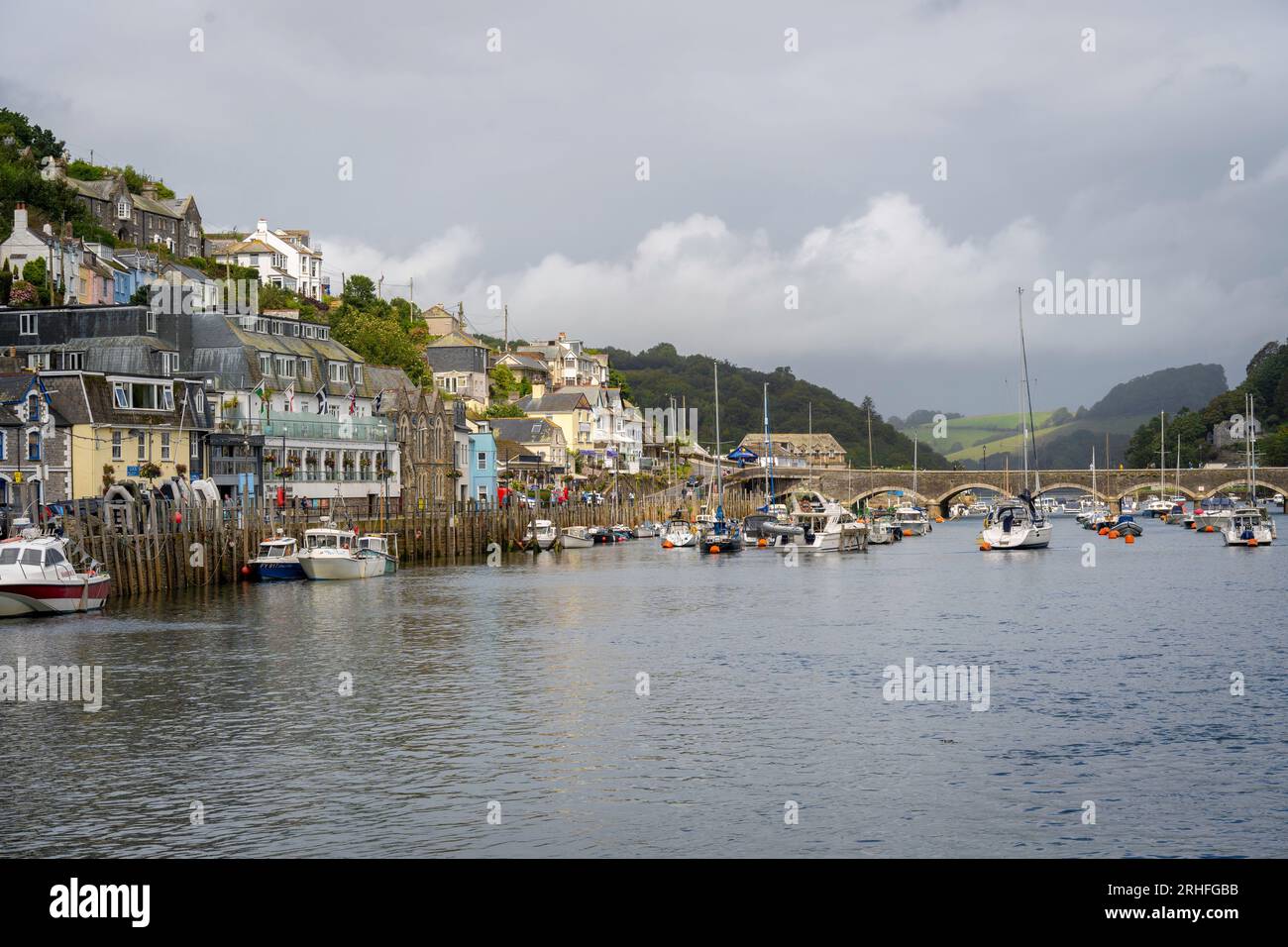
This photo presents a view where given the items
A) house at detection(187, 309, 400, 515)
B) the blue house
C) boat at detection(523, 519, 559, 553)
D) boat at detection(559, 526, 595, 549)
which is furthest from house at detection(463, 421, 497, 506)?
house at detection(187, 309, 400, 515)

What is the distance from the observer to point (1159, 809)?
26.1 m

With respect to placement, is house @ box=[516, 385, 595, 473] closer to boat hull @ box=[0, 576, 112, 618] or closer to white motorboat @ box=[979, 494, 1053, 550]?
white motorboat @ box=[979, 494, 1053, 550]

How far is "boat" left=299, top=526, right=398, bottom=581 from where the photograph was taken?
80750 millimetres

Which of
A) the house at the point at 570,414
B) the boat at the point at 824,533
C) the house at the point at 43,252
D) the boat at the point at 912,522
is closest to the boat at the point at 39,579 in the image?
the boat at the point at 824,533

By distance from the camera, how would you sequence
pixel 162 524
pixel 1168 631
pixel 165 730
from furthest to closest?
1. pixel 162 524
2. pixel 1168 631
3. pixel 165 730

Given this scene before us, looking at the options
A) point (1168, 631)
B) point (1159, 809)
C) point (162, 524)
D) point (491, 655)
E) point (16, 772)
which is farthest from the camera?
point (162, 524)

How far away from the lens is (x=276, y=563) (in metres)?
79.4

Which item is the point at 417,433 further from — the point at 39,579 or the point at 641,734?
the point at 641,734

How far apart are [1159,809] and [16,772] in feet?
76.1

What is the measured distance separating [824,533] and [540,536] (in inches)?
977

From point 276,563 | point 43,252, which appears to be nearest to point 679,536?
point 276,563


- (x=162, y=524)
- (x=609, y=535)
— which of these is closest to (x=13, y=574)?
(x=162, y=524)
